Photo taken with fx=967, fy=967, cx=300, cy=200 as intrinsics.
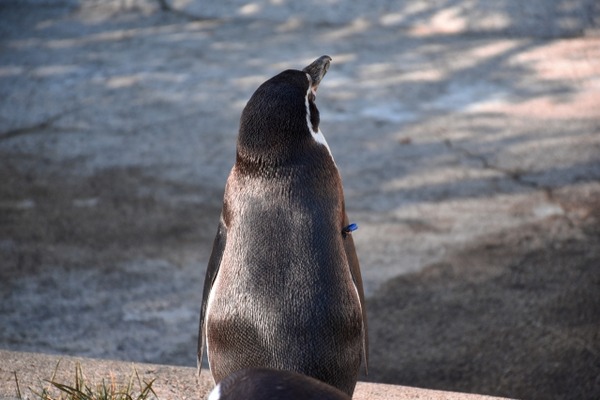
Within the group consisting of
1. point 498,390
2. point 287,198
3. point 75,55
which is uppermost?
point 287,198

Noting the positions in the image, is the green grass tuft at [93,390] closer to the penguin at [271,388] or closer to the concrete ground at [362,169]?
the penguin at [271,388]

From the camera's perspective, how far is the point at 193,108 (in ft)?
20.0

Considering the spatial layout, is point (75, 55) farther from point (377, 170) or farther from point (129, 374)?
point (129, 374)

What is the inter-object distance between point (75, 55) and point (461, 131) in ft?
9.89

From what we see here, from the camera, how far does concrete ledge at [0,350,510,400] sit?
267 cm

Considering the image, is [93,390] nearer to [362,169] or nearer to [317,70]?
[317,70]

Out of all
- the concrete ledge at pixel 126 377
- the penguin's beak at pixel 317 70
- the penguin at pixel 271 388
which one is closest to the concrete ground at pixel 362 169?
the concrete ledge at pixel 126 377

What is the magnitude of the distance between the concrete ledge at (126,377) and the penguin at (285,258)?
0.80ft

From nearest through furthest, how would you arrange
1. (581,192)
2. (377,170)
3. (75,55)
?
(581,192) < (377,170) < (75,55)

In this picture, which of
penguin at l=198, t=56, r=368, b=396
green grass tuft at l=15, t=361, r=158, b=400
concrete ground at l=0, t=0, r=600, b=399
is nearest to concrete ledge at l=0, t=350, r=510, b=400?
green grass tuft at l=15, t=361, r=158, b=400

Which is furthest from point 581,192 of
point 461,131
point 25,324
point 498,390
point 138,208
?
point 25,324

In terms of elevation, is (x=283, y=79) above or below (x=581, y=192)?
above

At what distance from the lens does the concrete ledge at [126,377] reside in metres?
2.67

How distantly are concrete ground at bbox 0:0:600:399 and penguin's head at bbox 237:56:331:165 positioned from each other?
1.34 m
